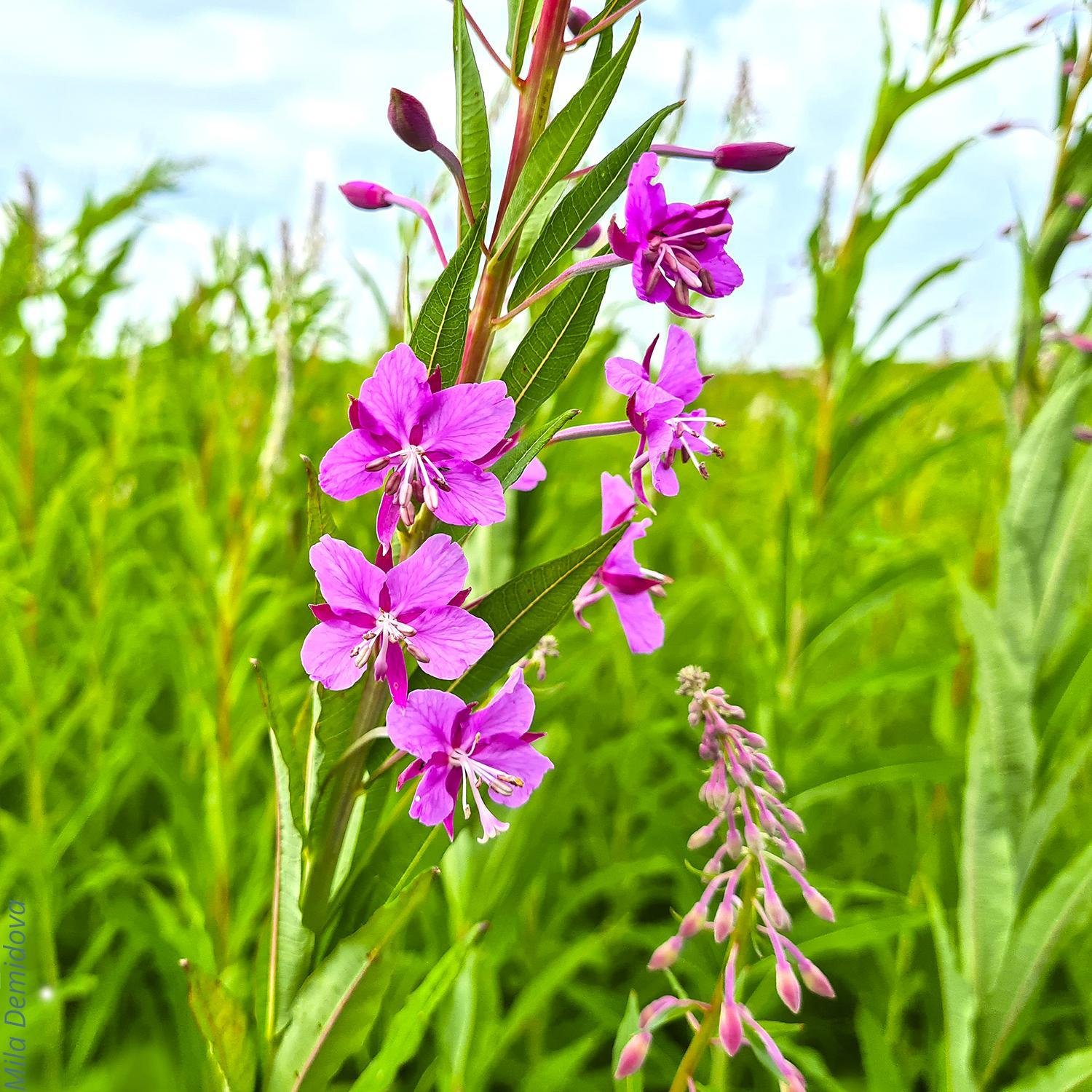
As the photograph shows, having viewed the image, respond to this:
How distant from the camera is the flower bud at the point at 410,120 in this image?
0.70 m

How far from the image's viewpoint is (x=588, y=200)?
25.1 inches

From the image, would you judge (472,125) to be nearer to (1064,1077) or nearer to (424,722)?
(424,722)

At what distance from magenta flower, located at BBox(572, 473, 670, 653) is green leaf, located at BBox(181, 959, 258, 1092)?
419 mm

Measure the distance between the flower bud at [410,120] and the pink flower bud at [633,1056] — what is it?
779 millimetres

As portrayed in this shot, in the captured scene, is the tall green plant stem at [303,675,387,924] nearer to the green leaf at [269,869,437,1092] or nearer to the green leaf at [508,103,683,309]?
the green leaf at [269,869,437,1092]

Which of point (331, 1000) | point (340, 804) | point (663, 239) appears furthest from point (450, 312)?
point (331, 1000)

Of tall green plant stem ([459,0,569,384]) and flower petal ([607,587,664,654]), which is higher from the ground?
tall green plant stem ([459,0,569,384])

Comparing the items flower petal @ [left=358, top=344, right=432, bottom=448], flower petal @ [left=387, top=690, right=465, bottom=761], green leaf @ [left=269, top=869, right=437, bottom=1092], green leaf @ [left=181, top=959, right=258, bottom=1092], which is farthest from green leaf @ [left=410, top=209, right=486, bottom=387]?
green leaf @ [left=181, top=959, right=258, bottom=1092]

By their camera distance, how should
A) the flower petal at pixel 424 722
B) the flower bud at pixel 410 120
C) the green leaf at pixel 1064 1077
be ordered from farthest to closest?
the green leaf at pixel 1064 1077
the flower bud at pixel 410 120
the flower petal at pixel 424 722

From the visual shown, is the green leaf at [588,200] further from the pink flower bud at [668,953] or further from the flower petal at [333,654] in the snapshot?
the pink flower bud at [668,953]

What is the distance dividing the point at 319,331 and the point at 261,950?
2146 millimetres

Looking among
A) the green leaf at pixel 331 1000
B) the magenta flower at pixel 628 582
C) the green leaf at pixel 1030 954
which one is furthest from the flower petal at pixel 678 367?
the green leaf at pixel 1030 954

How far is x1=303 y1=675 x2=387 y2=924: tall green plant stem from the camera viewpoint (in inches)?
27.1

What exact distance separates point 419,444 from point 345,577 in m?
0.12
